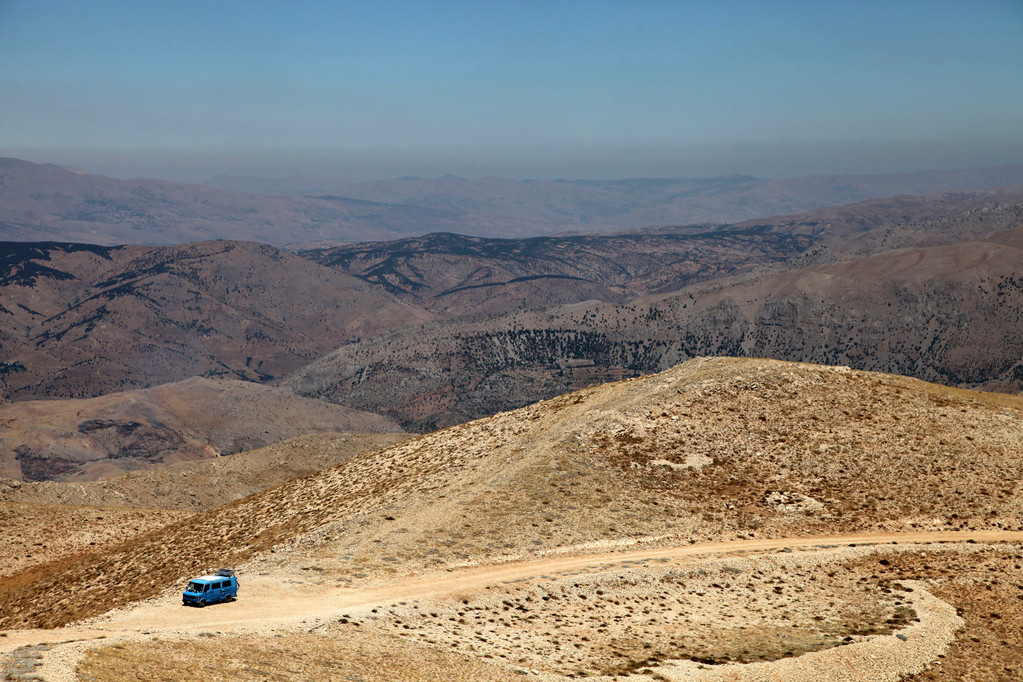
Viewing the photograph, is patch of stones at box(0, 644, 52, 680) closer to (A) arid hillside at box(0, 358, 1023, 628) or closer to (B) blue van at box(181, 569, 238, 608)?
(B) blue van at box(181, 569, 238, 608)

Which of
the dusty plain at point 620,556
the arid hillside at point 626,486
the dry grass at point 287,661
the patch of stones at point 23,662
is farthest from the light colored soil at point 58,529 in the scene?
the dry grass at point 287,661

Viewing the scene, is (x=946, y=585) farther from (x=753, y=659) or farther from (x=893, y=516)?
(x=753, y=659)

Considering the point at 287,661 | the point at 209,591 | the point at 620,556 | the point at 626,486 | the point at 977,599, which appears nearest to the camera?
the point at 287,661

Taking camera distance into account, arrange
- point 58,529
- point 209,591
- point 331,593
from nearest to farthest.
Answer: point 209,591 < point 331,593 < point 58,529

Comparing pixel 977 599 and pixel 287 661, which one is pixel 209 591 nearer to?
pixel 287 661

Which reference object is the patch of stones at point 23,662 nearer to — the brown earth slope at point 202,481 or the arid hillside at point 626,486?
the arid hillside at point 626,486

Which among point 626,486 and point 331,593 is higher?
point 626,486

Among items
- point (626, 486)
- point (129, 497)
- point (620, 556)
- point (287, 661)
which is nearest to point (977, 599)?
point (620, 556)

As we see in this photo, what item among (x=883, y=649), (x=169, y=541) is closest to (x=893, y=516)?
(x=883, y=649)
